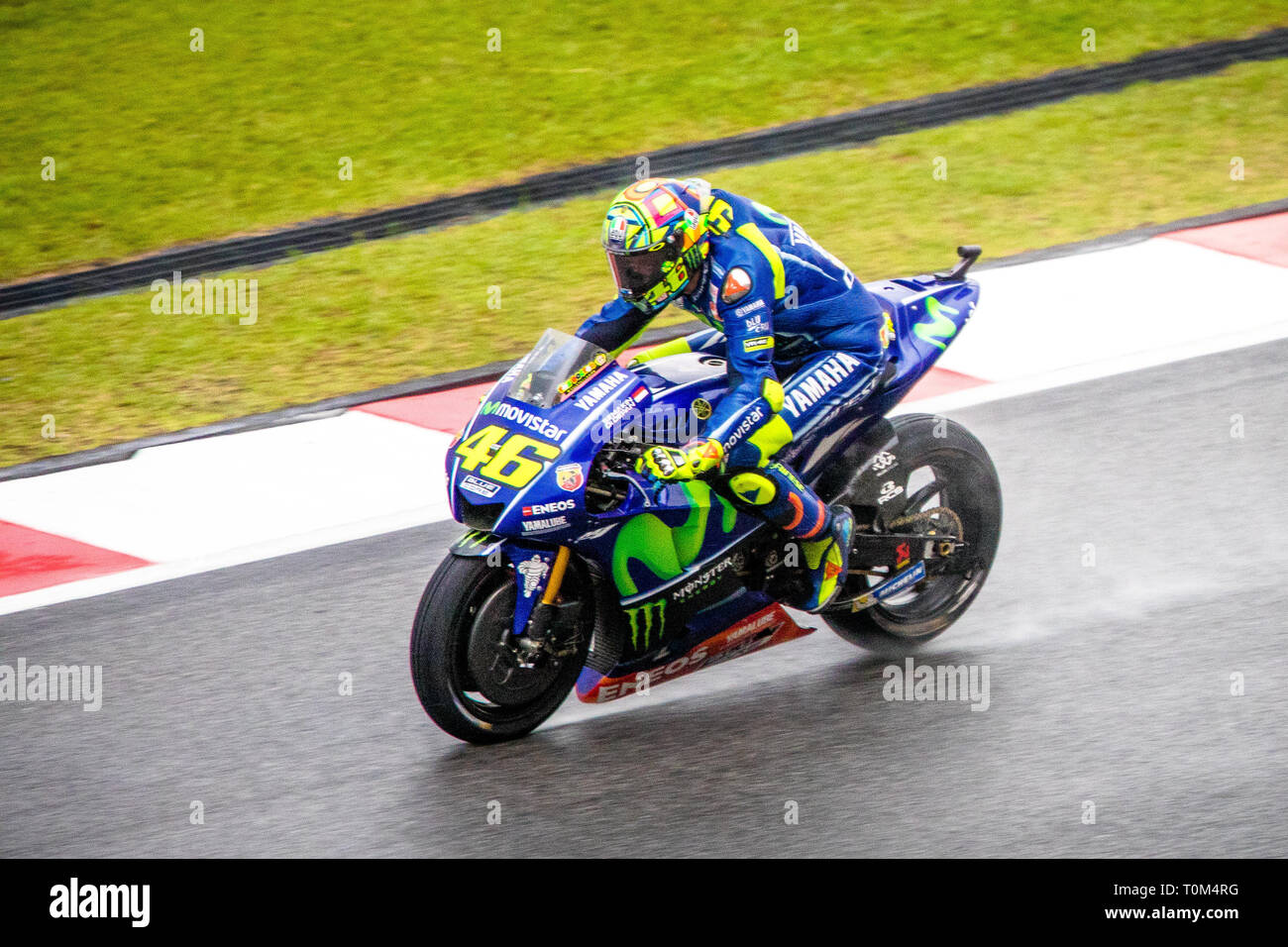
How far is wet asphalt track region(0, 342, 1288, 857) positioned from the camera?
17.0ft

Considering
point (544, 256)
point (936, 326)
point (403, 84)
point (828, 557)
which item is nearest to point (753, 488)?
point (828, 557)

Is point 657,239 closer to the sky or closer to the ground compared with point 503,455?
closer to the sky

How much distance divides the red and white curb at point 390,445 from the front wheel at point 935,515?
197 centimetres

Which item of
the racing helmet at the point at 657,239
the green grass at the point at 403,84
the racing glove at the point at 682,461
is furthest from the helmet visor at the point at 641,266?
the green grass at the point at 403,84

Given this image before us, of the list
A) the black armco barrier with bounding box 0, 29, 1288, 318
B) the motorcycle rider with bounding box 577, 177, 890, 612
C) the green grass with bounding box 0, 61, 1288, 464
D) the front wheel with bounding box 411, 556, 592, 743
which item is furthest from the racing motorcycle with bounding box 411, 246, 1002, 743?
the black armco barrier with bounding box 0, 29, 1288, 318

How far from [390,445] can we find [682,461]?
10.9 feet

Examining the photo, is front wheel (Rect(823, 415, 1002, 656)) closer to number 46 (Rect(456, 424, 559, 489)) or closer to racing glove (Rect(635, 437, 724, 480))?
racing glove (Rect(635, 437, 724, 480))

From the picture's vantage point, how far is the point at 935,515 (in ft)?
20.5

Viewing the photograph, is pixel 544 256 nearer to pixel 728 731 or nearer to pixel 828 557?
pixel 828 557

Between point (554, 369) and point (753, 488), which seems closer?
point (554, 369)

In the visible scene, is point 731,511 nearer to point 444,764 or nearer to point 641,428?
point 641,428

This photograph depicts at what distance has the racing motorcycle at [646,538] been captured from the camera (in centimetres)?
523
